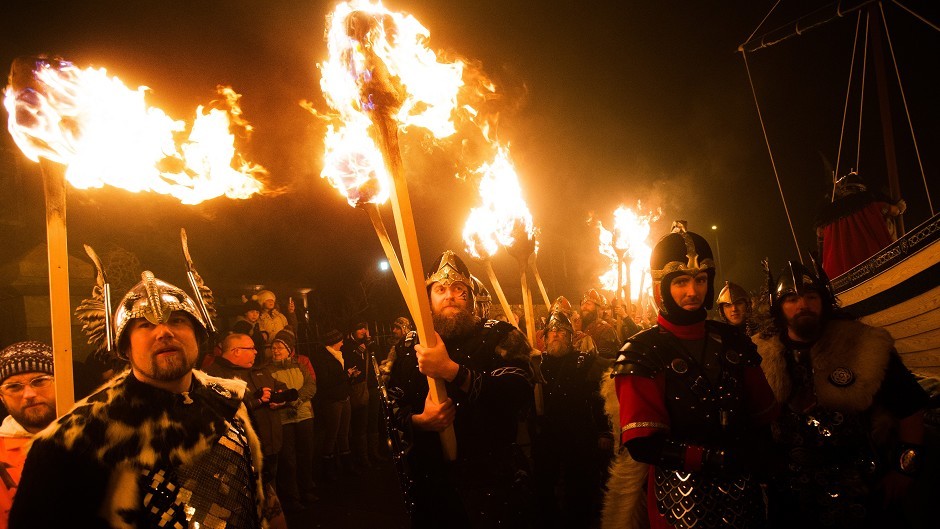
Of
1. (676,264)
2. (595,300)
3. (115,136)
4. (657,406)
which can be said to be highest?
(115,136)

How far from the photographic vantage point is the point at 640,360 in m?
3.04

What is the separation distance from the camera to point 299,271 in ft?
71.4

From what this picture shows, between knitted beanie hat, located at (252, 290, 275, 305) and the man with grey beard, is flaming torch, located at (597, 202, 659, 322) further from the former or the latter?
knitted beanie hat, located at (252, 290, 275, 305)

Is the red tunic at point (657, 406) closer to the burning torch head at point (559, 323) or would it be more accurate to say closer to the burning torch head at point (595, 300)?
the burning torch head at point (559, 323)

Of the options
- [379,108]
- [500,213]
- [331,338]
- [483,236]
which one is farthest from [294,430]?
[379,108]

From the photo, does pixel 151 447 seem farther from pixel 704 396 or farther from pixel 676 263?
pixel 676 263

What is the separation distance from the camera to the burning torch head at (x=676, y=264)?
3299 millimetres

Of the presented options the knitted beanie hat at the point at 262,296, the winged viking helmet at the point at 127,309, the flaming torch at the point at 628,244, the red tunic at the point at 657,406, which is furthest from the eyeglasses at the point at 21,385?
the flaming torch at the point at 628,244

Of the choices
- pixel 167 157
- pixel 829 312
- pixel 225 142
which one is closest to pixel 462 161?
pixel 225 142

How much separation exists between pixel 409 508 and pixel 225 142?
3459mm

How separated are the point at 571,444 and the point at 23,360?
17.7ft

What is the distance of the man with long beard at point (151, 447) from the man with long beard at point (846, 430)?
369cm

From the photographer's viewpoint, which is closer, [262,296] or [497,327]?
[497,327]

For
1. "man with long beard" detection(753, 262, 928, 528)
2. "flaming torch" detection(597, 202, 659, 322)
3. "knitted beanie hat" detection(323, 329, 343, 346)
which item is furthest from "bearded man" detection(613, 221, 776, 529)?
"knitted beanie hat" detection(323, 329, 343, 346)
